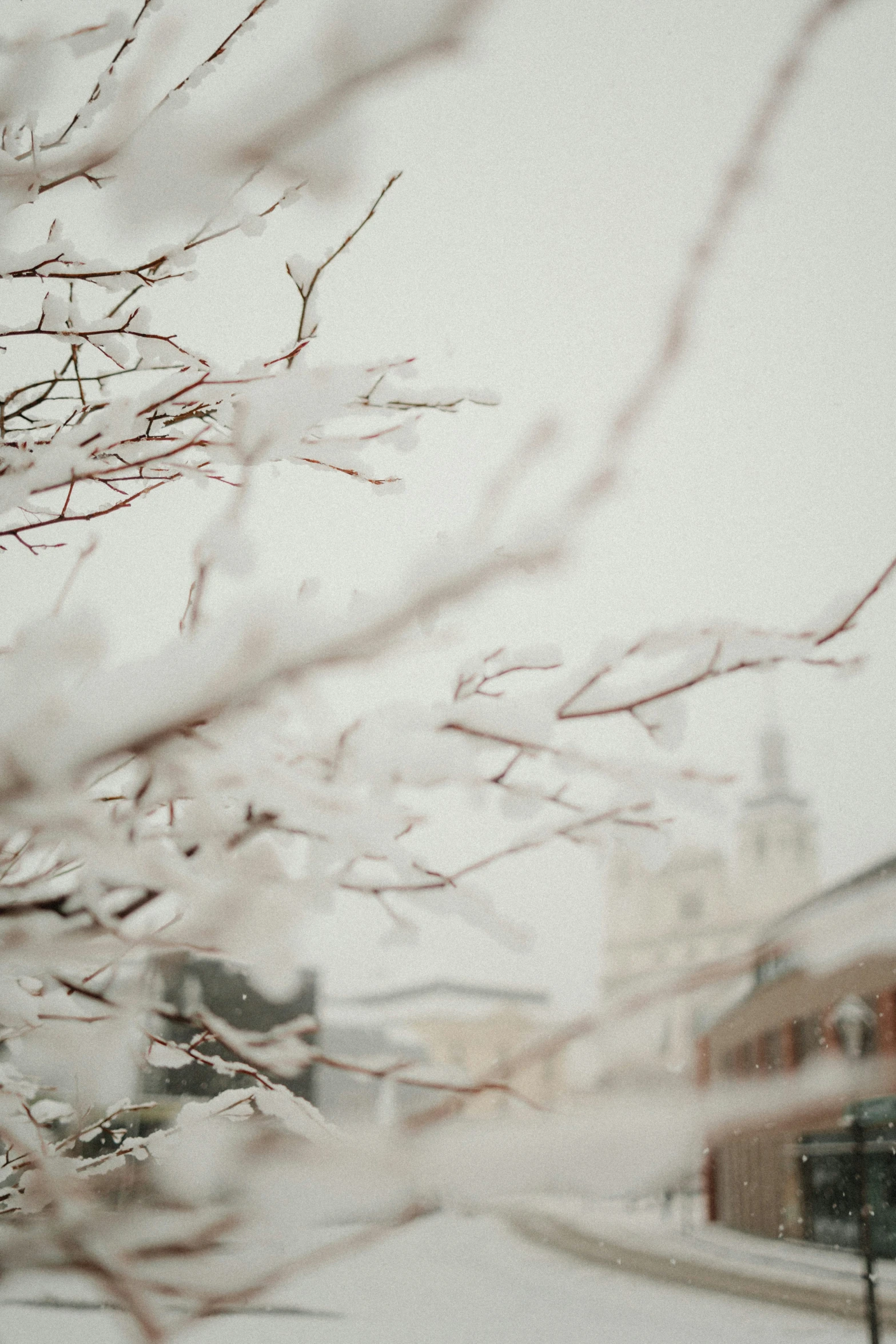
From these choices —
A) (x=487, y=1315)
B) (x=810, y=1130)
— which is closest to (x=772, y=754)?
(x=810, y=1130)

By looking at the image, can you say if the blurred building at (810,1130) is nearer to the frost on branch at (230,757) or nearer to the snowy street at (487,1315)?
the snowy street at (487,1315)

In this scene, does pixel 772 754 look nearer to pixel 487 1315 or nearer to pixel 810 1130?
pixel 810 1130

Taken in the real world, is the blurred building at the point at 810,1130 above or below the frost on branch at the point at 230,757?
below

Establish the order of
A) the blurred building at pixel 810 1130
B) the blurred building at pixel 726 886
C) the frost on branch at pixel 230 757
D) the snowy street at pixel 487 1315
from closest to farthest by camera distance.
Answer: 1. the frost on branch at pixel 230 757
2. the snowy street at pixel 487 1315
3. the blurred building at pixel 810 1130
4. the blurred building at pixel 726 886

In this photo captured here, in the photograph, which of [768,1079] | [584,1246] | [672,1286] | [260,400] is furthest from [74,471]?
[584,1246]

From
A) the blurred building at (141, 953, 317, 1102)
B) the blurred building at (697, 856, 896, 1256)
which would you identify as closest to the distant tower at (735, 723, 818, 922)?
the blurred building at (697, 856, 896, 1256)

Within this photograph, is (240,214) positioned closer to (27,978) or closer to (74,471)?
(74,471)

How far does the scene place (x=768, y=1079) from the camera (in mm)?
811

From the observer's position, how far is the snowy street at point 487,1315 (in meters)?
14.1

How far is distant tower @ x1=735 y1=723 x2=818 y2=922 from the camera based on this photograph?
62781 millimetres

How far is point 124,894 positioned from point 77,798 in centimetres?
54

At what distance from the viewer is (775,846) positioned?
65688mm

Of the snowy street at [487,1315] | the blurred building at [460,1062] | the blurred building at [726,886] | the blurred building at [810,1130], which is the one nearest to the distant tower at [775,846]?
the blurred building at [726,886]

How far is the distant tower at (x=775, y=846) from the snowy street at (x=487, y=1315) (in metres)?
44.5
